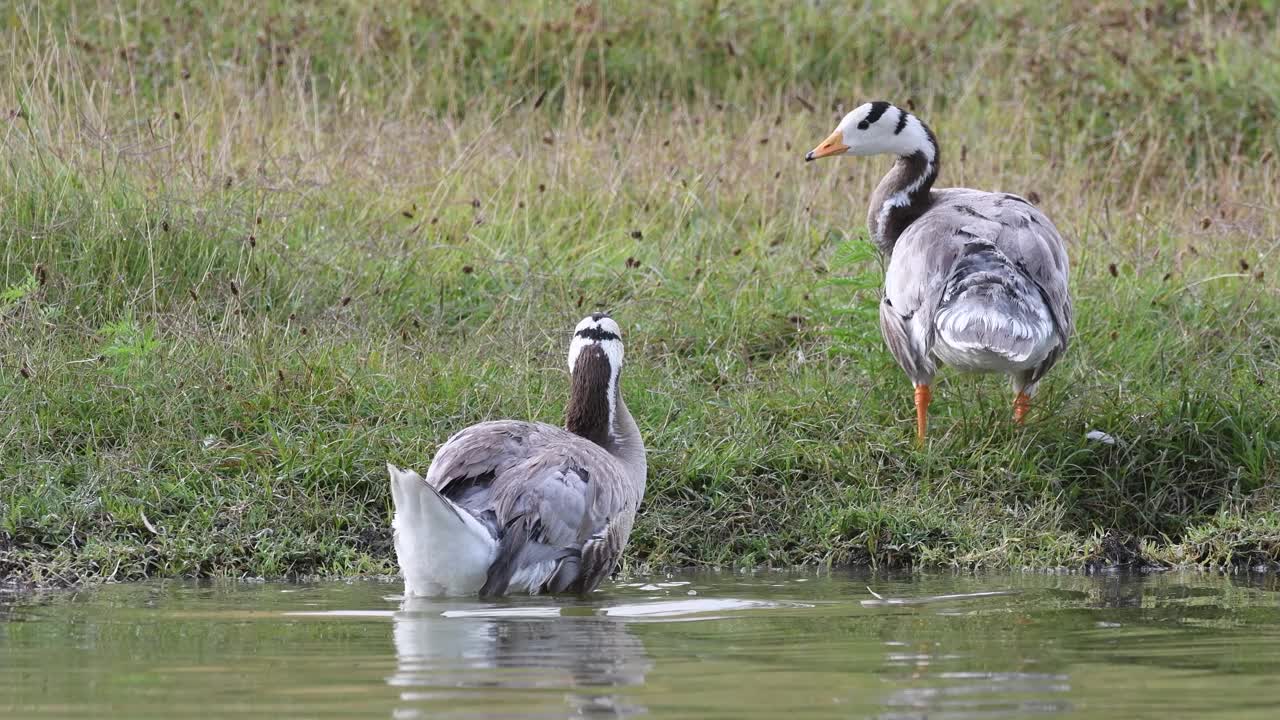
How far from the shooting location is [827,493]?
7867mm

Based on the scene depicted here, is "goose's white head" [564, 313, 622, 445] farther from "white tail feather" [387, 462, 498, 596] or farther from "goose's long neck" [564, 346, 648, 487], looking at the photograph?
"white tail feather" [387, 462, 498, 596]

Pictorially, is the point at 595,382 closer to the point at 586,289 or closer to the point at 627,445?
the point at 627,445

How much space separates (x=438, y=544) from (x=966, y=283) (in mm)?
2929

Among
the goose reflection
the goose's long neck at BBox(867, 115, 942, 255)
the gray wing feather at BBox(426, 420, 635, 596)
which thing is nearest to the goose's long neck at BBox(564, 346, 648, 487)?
the gray wing feather at BBox(426, 420, 635, 596)

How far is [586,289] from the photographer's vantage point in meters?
9.80

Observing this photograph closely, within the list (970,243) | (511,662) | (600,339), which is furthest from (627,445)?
(511,662)

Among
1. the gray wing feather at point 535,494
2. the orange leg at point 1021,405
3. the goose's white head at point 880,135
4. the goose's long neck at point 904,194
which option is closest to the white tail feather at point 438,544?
the gray wing feather at point 535,494

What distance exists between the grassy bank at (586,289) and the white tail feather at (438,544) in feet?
3.84

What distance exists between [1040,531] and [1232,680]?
306 cm

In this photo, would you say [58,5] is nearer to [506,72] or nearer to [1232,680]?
[506,72]

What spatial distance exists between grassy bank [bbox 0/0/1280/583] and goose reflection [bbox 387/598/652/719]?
5.46 ft

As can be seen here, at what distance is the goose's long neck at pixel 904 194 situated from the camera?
8.88m

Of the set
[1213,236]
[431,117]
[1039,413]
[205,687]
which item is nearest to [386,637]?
[205,687]

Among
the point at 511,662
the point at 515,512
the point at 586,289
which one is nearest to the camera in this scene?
the point at 511,662
